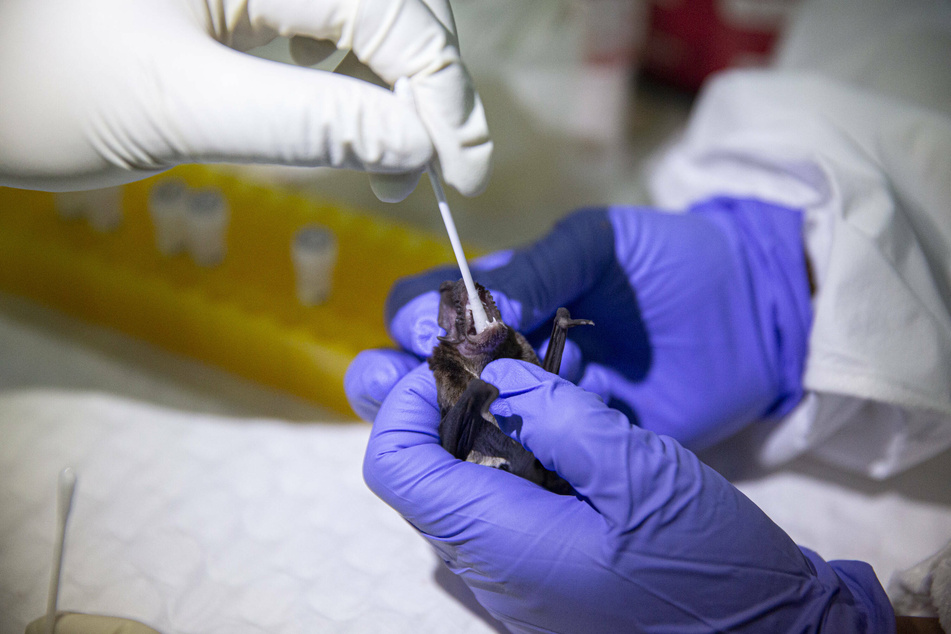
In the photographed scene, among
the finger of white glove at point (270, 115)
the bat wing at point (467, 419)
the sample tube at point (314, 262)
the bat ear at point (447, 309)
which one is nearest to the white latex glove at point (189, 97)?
the finger of white glove at point (270, 115)

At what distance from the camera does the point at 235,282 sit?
155cm

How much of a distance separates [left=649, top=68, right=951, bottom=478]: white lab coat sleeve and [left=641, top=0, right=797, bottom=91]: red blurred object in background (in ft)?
2.79

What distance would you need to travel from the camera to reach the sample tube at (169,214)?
152cm

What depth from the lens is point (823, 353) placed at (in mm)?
1241

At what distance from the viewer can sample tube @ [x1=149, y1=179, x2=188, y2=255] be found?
1524 millimetres

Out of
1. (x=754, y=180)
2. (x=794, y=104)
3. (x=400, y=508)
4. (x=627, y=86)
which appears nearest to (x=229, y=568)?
(x=400, y=508)

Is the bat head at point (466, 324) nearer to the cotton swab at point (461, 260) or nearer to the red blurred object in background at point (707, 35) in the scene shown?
the cotton swab at point (461, 260)

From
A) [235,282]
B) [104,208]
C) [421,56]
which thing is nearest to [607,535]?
[421,56]

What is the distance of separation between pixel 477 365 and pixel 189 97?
0.55 meters

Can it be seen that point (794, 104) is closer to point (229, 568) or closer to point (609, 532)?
point (609, 532)

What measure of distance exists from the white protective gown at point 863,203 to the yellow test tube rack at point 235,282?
2.62ft

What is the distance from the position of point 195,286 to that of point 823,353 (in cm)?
135

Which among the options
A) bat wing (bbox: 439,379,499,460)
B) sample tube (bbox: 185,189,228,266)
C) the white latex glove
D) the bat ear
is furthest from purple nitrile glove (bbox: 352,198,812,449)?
sample tube (bbox: 185,189,228,266)

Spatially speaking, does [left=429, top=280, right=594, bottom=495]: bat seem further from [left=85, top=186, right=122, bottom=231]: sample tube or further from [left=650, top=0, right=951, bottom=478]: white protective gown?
[left=85, top=186, right=122, bottom=231]: sample tube
